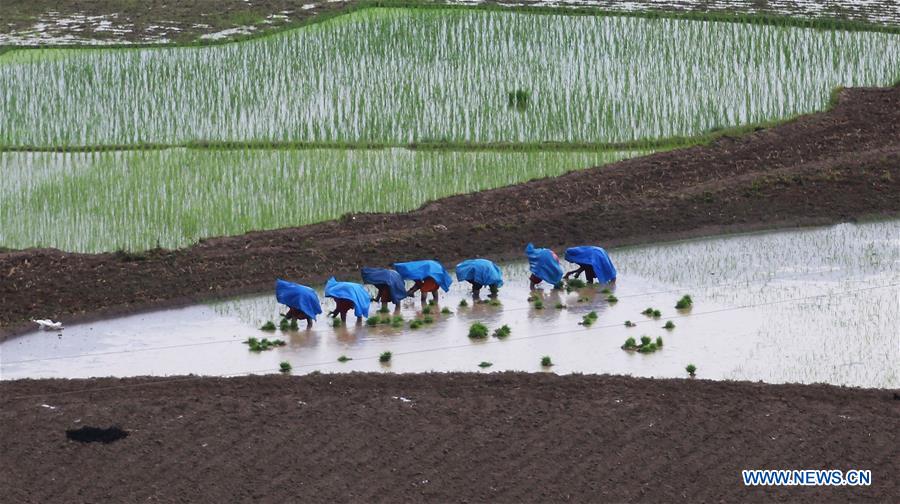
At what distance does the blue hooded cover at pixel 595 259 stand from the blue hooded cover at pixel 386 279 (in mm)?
1815

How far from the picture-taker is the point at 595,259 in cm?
1497

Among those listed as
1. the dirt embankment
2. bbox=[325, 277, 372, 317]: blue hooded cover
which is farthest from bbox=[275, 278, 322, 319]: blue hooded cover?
the dirt embankment

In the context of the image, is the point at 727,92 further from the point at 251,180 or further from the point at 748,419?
the point at 748,419

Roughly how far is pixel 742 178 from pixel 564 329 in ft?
15.2

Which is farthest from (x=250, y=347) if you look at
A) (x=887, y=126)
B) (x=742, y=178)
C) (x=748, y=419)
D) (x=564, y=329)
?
(x=887, y=126)

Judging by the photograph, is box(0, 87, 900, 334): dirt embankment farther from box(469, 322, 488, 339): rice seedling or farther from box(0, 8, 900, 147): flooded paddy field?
box(469, 322, 488, 339): rice seedling

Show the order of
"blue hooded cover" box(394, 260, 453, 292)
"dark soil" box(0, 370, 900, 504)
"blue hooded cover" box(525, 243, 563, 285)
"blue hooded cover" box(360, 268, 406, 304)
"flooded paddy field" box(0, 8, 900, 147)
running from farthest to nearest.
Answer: "flooded paddy field" box(0, 8, 900, 147) < "blue hooded cover" box(525, 243, 563, 285) < "blue hooded cover" box(394, 260, 453, 292) < "blue hooded cover" box(360, 268, 406, 304) < "dark soil" box(0, 370, 900, 504)

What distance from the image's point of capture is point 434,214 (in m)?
16.8

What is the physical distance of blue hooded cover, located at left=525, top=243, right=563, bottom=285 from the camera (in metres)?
14.8

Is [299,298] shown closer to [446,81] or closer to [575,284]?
[575,284]

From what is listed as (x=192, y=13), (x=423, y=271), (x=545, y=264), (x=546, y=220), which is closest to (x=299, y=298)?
(x=423, y=271)

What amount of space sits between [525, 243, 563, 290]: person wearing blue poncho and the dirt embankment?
1.05 m

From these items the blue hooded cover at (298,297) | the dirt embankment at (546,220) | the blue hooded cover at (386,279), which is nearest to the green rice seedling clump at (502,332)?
the blue hooded cover at (386,279)

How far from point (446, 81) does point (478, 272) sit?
7.55m
